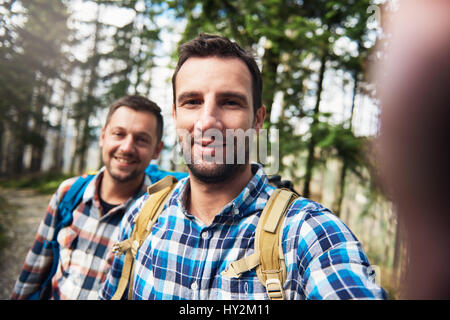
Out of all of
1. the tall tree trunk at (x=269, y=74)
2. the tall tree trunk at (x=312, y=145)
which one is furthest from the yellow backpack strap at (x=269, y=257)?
the tall tree trunk at (x=269, y=74)

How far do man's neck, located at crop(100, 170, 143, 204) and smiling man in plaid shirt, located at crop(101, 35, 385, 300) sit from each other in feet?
2.62

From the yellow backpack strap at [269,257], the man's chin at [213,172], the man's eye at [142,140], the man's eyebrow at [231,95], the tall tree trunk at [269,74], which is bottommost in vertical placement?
the yellow backpack strap at [269,257]

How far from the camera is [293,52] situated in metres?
6.56

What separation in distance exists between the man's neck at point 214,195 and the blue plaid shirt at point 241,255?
0.34 feet

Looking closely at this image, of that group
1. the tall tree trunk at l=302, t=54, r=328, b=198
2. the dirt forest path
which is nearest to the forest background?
the tall tree trunk at l=302, t=54, r=328, b=198

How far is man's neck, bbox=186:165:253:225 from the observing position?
1.88 metres

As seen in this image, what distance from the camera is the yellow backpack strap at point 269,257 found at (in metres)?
1.36

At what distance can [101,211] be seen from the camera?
2785mm

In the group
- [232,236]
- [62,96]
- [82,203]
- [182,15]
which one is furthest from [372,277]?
[62,96]

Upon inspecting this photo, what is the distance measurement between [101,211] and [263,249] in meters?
2.06

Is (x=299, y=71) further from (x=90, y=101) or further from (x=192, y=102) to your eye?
(x=90, y=101)

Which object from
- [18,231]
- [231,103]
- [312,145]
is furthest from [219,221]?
[18,231]

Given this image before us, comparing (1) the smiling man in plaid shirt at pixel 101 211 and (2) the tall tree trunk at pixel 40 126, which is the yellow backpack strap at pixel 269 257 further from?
(2) the tall tree trunk at pixel 40 126
